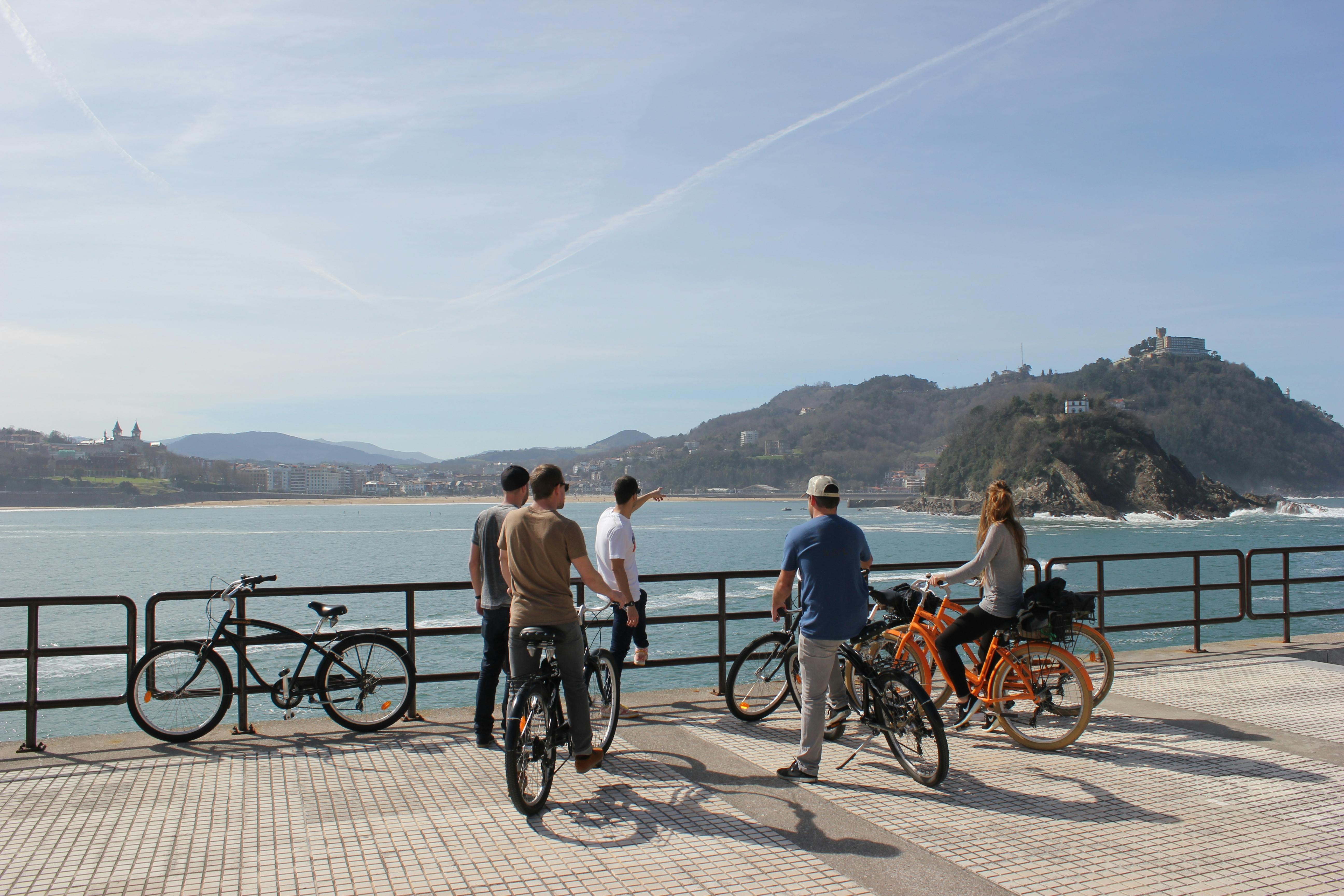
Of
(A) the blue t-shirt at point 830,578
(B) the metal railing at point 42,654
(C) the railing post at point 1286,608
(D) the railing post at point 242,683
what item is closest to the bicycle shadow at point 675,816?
(A) the blue t-shirt at point 830,578

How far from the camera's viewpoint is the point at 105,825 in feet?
15.6

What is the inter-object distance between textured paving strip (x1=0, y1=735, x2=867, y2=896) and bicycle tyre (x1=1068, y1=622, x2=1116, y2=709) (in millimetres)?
3146

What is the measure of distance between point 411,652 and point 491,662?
126 cm

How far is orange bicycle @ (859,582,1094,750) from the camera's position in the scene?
6191mm

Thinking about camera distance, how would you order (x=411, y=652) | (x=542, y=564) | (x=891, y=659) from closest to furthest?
1. (x=542, y=564)
2. (x=891, y=659)
3. (x=411, y=652)

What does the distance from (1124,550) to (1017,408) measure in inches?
3149

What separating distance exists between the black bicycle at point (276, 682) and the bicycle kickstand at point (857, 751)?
3.25 metres

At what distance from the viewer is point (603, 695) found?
610cm

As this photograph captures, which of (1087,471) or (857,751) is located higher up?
(1087,471)

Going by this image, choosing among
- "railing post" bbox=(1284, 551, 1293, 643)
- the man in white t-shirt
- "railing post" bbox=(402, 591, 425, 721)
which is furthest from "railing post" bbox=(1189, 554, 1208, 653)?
"railing post" bbox=(402, 591, 425, 721)

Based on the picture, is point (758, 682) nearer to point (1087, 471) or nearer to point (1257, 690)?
point (1257, 690)

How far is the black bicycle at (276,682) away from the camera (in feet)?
20.8

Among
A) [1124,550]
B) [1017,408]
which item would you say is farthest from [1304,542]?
[1017,408]

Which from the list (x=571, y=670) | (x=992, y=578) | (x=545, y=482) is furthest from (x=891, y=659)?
(x=545, y=482)
